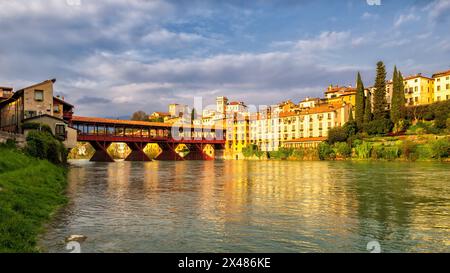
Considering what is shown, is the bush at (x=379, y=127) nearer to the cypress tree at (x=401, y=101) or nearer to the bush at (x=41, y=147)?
the cypress tree at (x=401, y=101)

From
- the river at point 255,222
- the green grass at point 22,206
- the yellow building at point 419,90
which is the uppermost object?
the yellow building at point 419,90

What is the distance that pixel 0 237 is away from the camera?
980cm

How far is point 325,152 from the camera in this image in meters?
91.6

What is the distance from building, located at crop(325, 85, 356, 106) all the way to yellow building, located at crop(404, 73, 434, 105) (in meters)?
15.2

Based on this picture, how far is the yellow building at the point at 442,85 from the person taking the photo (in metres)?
99.4

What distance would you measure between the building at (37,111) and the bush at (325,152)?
58.8 m

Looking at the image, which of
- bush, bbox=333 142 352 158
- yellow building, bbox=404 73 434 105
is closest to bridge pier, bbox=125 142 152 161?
bush, bbox=333 142 352 158

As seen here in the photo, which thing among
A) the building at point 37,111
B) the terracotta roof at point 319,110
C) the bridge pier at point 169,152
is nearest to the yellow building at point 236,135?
the terracotta roof at point 319,110

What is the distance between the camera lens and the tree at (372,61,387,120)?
295ft

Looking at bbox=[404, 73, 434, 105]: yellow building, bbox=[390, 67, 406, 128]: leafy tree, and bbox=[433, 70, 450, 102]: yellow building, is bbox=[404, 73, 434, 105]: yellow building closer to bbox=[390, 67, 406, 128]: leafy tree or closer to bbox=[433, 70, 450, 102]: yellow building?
bbox=[433, 70, 450, 102]: yellow building

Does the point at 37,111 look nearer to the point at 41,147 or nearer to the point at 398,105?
the point at 41,147
